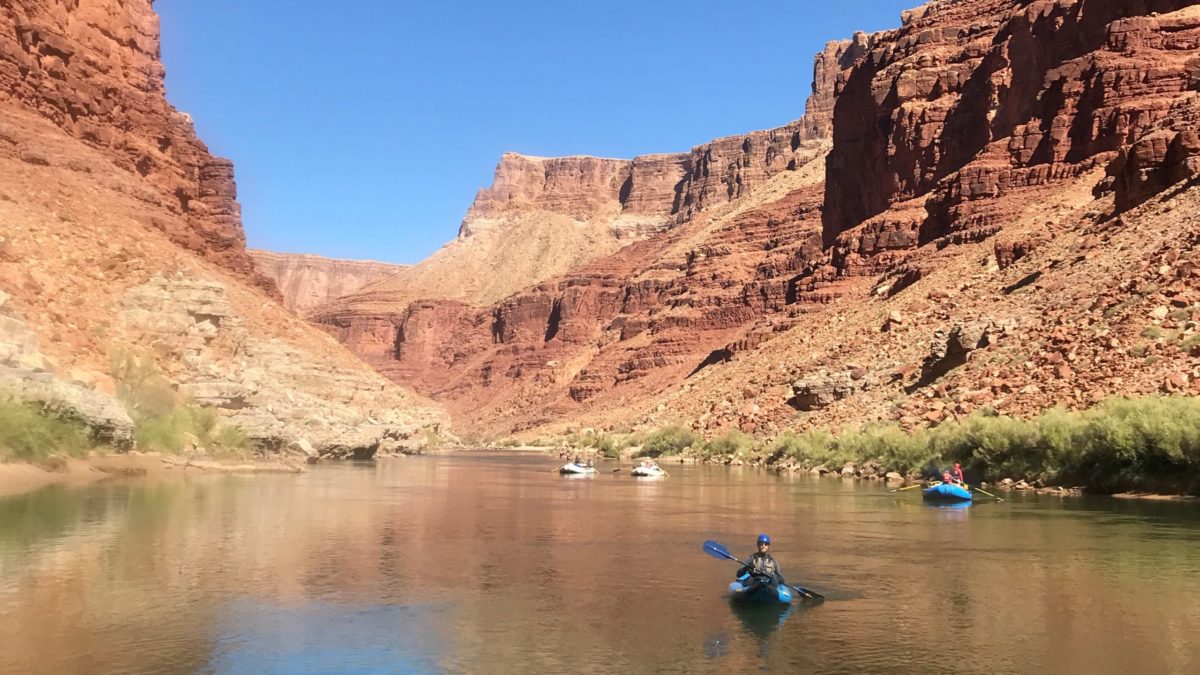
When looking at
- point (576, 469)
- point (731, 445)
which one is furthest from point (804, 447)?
point (731, 445)

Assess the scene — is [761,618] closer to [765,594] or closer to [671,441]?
[765,594]

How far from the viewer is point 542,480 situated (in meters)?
43.8

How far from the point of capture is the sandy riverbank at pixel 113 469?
25.9m

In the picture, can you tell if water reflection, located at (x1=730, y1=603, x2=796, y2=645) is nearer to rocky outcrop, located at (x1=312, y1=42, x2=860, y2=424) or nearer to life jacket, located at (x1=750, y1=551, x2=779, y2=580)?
life jacket, located at (x1=750, y1=551, x2=779, y2=580)

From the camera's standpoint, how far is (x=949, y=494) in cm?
2889

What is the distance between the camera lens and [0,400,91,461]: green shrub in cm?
2541

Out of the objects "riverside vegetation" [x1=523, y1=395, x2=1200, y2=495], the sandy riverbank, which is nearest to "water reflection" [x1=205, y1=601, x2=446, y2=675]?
the sandy riverbank

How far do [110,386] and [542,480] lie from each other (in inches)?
673

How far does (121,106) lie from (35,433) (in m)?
41.1

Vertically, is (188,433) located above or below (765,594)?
above

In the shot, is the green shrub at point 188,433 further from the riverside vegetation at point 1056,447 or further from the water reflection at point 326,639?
the riverside vegetation at point 1056,447

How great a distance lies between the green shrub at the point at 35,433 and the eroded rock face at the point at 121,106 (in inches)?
999

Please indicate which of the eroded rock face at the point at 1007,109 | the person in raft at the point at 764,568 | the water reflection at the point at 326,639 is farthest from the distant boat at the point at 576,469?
the water reflection at the point at 326,639

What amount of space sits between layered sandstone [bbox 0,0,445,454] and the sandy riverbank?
109 centimetres
